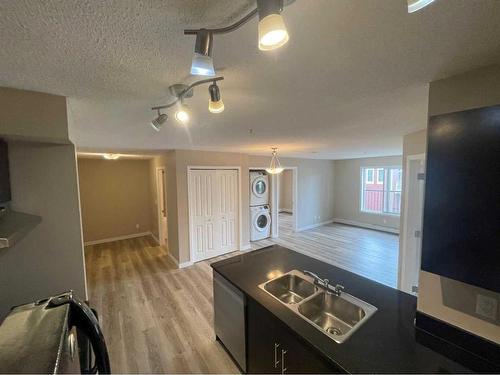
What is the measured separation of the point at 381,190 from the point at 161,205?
6.45 meters

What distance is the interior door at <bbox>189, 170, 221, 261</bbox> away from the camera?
4121 mm

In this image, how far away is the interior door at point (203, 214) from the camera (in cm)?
412

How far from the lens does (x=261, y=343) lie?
1537mm

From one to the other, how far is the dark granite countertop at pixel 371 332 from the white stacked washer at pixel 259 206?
3.47 metres

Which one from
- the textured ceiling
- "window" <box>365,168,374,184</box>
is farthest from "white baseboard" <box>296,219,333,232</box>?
the textured ceiling

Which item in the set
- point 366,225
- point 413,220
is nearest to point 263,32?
point 413,220

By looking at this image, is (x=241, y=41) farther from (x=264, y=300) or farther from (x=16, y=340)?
(x=264, y=300)

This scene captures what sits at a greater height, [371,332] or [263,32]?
[263,32]

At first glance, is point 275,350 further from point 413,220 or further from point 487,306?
point 413,220

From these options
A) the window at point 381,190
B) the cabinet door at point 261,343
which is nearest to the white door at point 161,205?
the cabinet door at point 261,343

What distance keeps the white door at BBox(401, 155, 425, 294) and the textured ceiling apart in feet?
4.56

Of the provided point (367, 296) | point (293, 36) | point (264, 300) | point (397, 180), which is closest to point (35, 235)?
point (264, 300)

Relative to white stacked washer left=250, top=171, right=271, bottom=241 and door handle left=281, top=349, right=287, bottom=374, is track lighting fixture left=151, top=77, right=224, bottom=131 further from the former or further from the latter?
white stacked washer left=250, top=171, right=271, bottom=241

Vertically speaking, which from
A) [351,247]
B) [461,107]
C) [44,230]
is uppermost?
[461,107]
